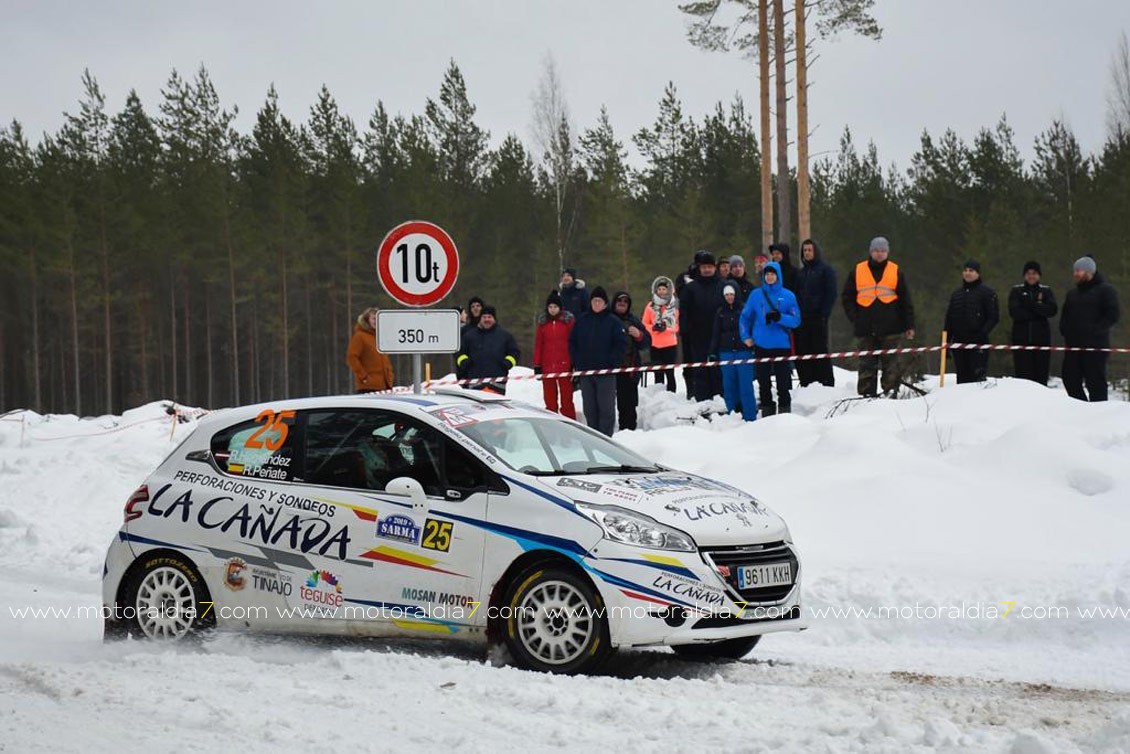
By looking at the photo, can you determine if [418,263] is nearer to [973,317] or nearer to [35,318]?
[973,317]

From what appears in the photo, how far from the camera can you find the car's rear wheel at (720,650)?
8.33m

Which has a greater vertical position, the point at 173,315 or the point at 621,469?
the point at 173,315

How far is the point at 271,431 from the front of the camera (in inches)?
350

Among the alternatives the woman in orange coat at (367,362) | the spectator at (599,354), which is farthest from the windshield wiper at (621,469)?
the woman in orange coat at (367,362)

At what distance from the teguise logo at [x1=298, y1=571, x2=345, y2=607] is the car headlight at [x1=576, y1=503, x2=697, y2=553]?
69.0 inches

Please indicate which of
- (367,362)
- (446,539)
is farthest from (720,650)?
(367,362)

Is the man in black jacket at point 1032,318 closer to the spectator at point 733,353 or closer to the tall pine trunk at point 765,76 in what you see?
the spectator at point 733,353

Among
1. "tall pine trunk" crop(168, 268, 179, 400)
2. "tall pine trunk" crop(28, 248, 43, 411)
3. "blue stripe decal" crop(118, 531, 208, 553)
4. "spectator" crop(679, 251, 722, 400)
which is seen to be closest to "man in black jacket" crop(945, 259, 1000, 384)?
"spectator" crop(679, 251, 722, 400)

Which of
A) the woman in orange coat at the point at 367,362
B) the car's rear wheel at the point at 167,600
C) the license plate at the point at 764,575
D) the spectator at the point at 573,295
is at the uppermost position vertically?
the spectator at the point at 573,295

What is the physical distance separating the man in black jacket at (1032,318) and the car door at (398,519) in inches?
459

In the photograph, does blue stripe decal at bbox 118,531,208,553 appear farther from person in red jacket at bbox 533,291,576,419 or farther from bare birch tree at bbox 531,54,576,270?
bare birch tree at bbox 531,54,576,270

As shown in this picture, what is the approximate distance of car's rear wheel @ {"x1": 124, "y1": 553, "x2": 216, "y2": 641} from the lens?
343 inches

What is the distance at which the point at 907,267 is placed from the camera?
63.4m

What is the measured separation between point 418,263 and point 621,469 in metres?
4.20
